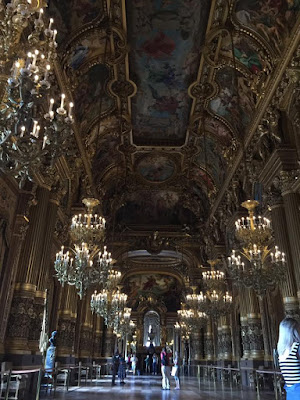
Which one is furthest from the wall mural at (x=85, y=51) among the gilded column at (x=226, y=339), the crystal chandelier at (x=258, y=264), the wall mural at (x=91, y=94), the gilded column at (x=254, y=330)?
the gilded column at (x=226, y=339)

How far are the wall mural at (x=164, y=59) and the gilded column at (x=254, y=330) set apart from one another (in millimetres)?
7903

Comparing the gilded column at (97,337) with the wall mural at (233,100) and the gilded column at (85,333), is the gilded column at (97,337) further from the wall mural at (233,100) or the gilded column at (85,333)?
the wall mural at (233,100)

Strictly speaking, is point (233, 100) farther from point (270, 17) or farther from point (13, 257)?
point (13, 257)

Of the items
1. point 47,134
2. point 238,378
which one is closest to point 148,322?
point 238,378

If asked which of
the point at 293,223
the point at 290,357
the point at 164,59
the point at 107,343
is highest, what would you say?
the point at 164,59

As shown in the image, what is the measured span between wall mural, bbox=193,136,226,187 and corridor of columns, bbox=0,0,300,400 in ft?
0.34

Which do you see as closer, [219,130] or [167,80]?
[167,80]

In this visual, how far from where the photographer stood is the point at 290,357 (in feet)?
8.60

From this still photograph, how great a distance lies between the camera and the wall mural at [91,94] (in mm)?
11669

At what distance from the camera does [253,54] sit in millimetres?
10266

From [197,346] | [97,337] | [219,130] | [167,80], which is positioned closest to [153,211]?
[97,337]

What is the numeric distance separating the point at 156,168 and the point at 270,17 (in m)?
10.2

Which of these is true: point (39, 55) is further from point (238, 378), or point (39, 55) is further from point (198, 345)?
point (198, 345)

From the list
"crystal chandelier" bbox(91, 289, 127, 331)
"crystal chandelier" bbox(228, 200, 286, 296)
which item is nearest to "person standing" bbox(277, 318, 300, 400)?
"crystal chandelier" bbox(228, 200, 286, 296)
